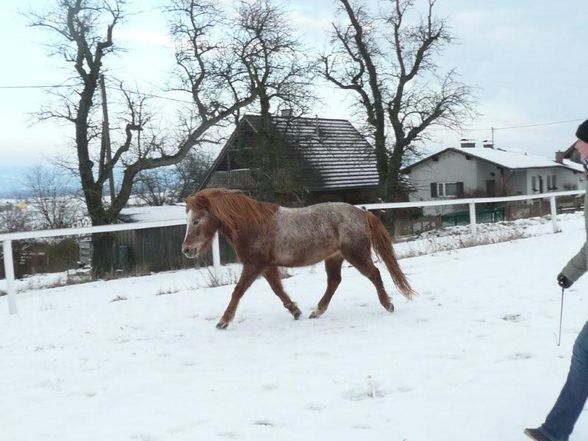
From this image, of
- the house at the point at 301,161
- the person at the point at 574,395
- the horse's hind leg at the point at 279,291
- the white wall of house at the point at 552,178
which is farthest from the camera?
the white wall of house at the point at 552,178

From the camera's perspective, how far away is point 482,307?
5.80 meters

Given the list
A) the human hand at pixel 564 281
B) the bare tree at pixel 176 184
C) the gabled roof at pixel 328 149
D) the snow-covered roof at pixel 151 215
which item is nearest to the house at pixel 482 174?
the gabled roof at pixel 328 149

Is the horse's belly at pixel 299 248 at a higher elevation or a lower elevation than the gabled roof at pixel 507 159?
lower

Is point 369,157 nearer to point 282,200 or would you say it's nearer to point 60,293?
point 282,200

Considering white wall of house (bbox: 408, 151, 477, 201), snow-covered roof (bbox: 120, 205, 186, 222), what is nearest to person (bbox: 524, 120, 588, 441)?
snow-covered roof (bbox: 120, 205, 186, 222)

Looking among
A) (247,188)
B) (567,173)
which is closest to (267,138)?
(247,188)

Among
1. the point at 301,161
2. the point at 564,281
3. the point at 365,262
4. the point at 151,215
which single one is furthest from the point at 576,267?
the point at 301,161

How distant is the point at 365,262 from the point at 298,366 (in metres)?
1.94

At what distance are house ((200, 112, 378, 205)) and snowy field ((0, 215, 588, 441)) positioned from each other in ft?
Answer: 67.4

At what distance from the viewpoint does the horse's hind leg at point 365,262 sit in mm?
5879

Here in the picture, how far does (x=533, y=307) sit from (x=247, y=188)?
24.1m

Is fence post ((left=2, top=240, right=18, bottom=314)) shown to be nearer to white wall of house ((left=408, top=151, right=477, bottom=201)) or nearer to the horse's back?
the horse's back

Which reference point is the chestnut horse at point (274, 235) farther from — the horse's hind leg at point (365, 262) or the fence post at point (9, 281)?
the fence post at point (9, 281)

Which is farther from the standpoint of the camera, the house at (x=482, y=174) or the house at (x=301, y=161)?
the house at (x=482, y=174)
